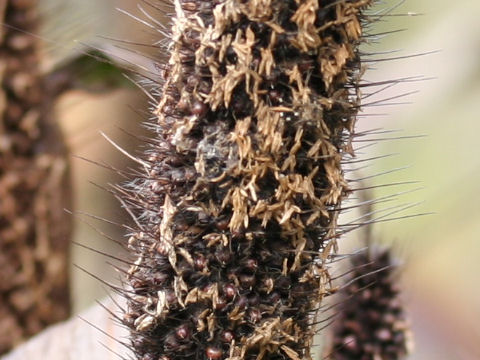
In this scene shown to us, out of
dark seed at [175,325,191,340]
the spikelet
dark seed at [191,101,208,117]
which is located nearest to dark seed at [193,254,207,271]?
dark seed at [175,325,191,340]

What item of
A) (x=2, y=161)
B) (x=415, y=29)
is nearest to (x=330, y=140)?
(x=2, y=161)

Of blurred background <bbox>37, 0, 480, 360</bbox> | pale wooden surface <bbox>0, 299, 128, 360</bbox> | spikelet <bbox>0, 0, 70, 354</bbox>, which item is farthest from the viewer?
blurred background <bbox>37, 0, 480, 360</bbox>

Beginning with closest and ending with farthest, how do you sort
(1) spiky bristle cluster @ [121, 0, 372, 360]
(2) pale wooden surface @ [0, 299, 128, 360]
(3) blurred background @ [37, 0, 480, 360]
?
(1) spiky bristle cluster @ [121, 0, 372, 360], (2) pale wooden surface @ [0, 299, 128, 360], (3) blurred background @ [37, 0, 480, 360]

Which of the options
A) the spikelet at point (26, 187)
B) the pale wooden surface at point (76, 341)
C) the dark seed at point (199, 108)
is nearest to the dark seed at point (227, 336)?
the dark seed at point (199, 108)

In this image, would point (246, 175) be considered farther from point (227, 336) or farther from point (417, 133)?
point (417, 133)

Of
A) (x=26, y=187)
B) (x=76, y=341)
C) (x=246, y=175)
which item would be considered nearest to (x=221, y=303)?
(x=246, y=175)

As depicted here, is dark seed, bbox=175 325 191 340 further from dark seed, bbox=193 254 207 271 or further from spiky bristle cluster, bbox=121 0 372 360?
dark seed, bbox=193 254 207 271
